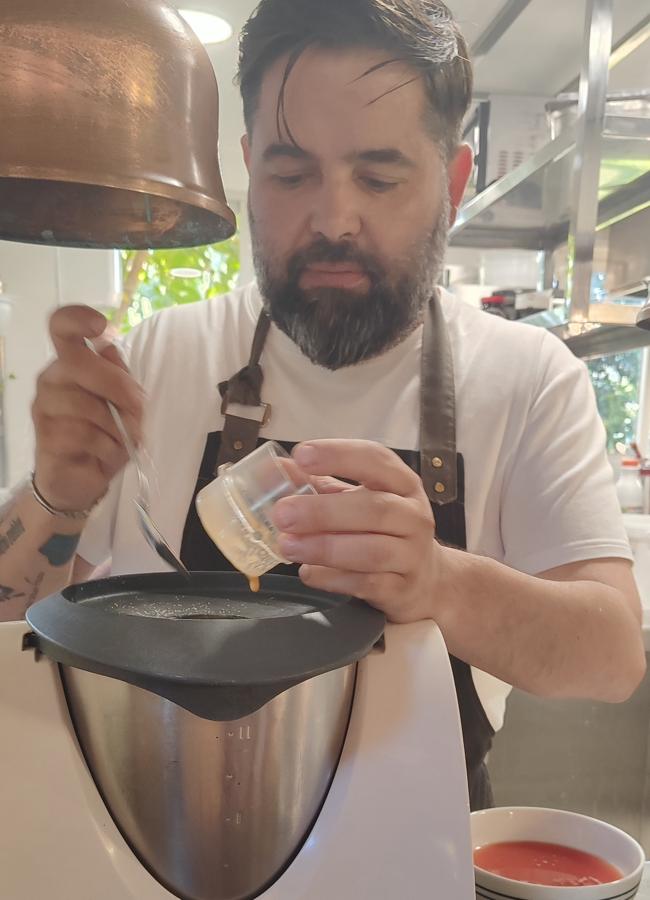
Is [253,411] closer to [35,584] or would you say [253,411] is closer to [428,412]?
[428,412]

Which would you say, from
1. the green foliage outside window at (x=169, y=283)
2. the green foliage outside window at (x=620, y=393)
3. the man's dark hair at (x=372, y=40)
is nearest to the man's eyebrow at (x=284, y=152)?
the man's dark hair at (x=372, y=40)

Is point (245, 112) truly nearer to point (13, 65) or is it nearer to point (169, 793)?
point (13, 65)

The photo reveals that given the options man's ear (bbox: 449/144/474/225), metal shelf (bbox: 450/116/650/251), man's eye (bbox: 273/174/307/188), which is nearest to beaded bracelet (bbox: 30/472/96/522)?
man's eye (bbox: 273/174/307/188)

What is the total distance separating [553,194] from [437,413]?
3.50ft

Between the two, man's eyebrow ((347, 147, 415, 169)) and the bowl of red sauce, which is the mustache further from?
the bowl of red sauce

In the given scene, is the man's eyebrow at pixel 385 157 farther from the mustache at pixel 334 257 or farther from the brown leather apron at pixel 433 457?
the brown leather apron at pixel 433 457

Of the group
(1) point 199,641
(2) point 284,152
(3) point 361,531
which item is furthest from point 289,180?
(1) point 199,641

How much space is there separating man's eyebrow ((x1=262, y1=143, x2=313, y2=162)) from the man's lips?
0.37ft

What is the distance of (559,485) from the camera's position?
84 centimetres

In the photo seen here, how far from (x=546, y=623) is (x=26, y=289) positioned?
1.18 metres

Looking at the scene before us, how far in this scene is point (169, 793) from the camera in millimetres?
362

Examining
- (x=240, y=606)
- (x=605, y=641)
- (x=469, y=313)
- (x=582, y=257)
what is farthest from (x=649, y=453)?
(x=240, y=606)

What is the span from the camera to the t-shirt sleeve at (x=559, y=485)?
82 cm

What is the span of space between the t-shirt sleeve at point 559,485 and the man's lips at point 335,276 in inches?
10.0
